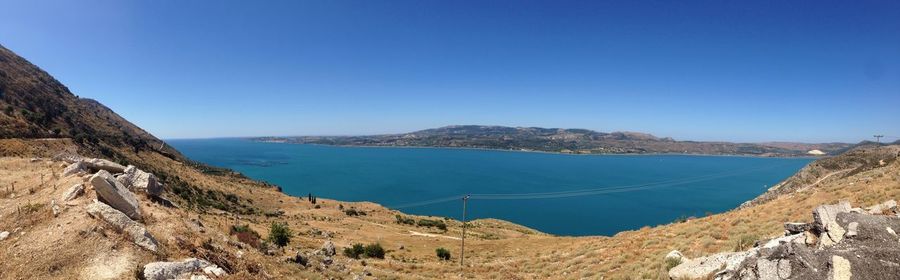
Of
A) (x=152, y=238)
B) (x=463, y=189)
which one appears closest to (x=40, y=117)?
(x=152, y=238)

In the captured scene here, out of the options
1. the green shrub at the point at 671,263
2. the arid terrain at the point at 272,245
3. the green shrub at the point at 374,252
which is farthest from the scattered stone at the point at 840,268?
the green shrub at the point at 374,252

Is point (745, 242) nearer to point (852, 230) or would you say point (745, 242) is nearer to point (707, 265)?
point (707, 265)

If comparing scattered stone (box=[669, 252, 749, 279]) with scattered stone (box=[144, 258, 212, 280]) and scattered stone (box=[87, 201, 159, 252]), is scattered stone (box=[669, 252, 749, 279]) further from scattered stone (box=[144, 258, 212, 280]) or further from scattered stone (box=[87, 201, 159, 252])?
scattered stone (box=[87, 201, 159, 252])

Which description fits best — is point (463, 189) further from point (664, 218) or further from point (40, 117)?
point (40, 117)

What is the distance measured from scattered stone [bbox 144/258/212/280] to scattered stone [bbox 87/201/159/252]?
136 centimetres

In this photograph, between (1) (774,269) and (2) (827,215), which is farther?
(2) (827,215)

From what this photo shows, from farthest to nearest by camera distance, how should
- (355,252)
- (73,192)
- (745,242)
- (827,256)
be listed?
(355,252)
(745,242)
(73,192)
(827,256)

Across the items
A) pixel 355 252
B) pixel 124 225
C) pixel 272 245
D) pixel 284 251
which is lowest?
pixel 355 252

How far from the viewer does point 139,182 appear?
18.8 meters

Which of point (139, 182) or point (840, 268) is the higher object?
point (139, 182)

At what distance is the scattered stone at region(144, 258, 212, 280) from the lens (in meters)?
10.2

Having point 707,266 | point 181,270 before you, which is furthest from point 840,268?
point 181,270

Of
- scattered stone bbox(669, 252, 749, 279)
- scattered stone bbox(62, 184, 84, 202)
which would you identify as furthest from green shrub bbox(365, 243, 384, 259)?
scattered stone bbox(669, 252, 749, 279)

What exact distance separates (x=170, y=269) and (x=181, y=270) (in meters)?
0.31
